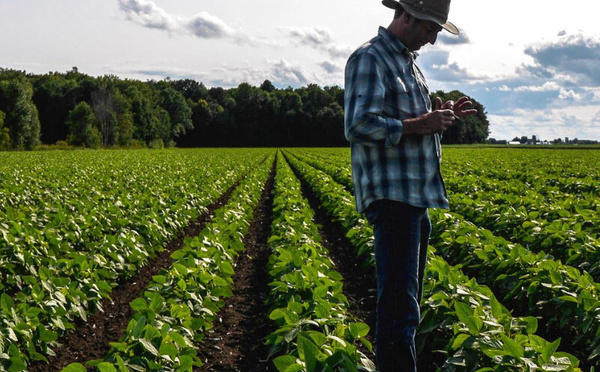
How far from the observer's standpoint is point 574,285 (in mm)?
4492

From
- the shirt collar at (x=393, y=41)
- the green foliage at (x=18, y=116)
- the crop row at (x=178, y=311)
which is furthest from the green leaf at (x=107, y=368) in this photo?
the green foliage at (x=18, y=116)

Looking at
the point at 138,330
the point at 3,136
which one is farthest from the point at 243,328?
the point at 3,136

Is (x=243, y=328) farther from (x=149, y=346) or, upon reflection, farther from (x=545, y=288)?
(x=545, y=288)

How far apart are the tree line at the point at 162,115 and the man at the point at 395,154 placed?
6497 cm

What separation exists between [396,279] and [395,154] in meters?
0.63

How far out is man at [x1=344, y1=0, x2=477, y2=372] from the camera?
2518 mm

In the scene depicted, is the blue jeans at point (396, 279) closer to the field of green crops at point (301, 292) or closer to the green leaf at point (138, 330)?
the field of green crops at point (301, 292)

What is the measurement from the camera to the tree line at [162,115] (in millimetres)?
69794

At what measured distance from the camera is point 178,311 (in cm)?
417

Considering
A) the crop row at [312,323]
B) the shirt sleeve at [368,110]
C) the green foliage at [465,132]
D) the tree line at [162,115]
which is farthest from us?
the green foliage at [465,132]

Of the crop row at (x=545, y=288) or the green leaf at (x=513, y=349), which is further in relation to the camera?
the crop row at (x=545, y=288)

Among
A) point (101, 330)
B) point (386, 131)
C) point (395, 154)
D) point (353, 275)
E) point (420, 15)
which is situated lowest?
point (101, 330)

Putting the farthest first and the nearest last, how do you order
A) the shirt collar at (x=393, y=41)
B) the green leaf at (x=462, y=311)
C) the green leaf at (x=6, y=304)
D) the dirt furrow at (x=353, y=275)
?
the dirt furrow at (x=353, y=275), the green leaf at (x=6, y=304), the green leaf at (x=462, y=311), the shirt collar at (x=393, y=41)

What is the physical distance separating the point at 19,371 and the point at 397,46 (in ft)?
10.5
